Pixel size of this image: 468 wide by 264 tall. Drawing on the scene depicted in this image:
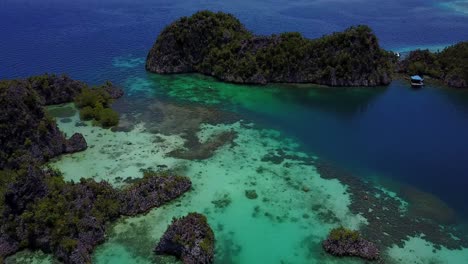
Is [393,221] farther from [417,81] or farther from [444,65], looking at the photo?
[444,65]

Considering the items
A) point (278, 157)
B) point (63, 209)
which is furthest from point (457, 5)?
point (63, 209)

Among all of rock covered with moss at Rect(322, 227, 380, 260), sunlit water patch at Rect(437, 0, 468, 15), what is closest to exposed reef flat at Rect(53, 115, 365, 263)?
rock covered with moss at Rect(322, 227, 380, 260)

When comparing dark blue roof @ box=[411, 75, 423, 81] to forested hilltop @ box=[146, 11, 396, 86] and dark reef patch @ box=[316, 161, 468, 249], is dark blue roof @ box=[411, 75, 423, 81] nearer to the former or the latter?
forested hilltop @ box=[146, 11, 396, 86]

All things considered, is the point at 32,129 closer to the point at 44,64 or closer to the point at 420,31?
the point at 44,64

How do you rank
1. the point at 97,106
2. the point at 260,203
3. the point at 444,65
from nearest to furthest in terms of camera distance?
1. the point at 260,203
2. the point at 97,106
3. the point at 444,65

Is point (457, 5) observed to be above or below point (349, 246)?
above
